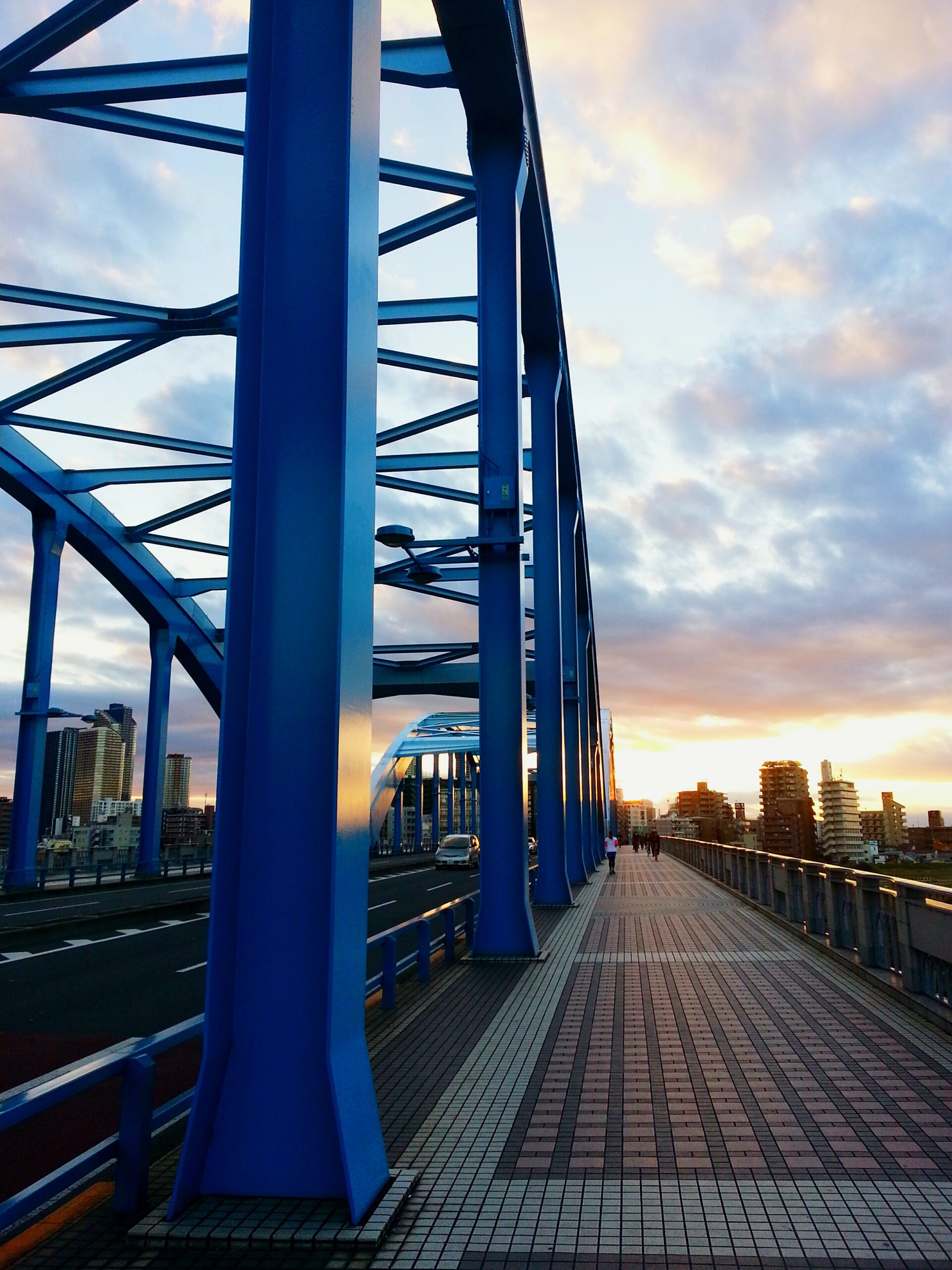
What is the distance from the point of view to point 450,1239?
347 cm

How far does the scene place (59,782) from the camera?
17738 cm

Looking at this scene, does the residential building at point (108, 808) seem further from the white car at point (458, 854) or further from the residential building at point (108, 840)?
the white car at point (458, 854)

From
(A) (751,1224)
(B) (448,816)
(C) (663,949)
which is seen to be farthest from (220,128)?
(B) (448,816)

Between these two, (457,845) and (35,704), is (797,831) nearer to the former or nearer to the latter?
(457,845)

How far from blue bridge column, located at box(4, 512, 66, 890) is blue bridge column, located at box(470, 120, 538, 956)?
18341 millimetres

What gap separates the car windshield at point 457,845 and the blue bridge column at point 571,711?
1562 centimetres

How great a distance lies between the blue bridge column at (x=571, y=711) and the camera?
938 inches

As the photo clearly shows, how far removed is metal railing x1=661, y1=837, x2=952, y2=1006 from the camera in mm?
7316

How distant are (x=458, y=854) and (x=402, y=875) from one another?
3.65m

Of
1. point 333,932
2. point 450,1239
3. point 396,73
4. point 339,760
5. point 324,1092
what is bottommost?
point 450,1239

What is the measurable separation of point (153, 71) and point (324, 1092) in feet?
44.8

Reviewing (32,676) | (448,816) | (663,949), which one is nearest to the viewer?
Answer: (663,949)

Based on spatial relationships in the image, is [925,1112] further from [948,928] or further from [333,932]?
[333,932]

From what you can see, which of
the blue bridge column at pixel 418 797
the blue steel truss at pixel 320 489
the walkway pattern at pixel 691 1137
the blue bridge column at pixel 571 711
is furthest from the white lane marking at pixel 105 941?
the blue bridge column at pixel 418 797
